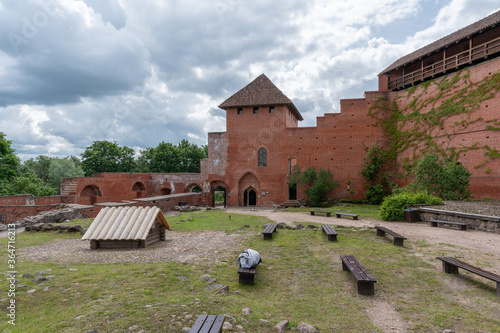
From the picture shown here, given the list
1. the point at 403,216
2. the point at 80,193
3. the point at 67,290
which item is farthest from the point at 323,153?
the point at 80,193

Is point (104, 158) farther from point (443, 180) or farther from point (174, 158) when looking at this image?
point (443, 180)

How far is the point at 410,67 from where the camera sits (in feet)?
75.3

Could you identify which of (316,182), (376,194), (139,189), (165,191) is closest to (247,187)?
(316,182)

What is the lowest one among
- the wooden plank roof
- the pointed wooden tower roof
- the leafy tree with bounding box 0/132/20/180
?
the leafy tree with bounding box 0/132/20/180

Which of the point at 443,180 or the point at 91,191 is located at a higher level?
the point at 443,180

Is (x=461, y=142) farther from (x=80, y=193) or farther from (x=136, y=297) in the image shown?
(x=80, y=193)

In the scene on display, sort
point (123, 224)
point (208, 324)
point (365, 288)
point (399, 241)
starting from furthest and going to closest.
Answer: point (123, 224)
point (399, 241)
point (365, 288)
point (208, 324)

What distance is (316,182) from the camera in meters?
23.1

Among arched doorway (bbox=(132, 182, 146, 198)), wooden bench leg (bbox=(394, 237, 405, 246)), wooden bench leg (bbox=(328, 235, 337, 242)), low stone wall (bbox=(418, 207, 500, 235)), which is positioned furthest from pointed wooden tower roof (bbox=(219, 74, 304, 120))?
wooden bench leg (bbox=(394, 237, 405, 246))

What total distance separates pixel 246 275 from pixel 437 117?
21286 mm

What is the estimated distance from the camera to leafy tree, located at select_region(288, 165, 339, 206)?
23.0 m

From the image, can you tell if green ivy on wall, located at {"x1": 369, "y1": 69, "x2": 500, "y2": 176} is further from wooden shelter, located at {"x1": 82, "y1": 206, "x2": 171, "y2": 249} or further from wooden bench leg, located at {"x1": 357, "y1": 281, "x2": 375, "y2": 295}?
wooden shelter, located at {"x1": 82, "y1": 206, "x2": 171, "y2": 249}

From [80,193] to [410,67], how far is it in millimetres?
36266

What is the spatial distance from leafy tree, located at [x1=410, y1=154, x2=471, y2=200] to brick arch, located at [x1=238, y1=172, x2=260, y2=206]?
1456 centimetres
